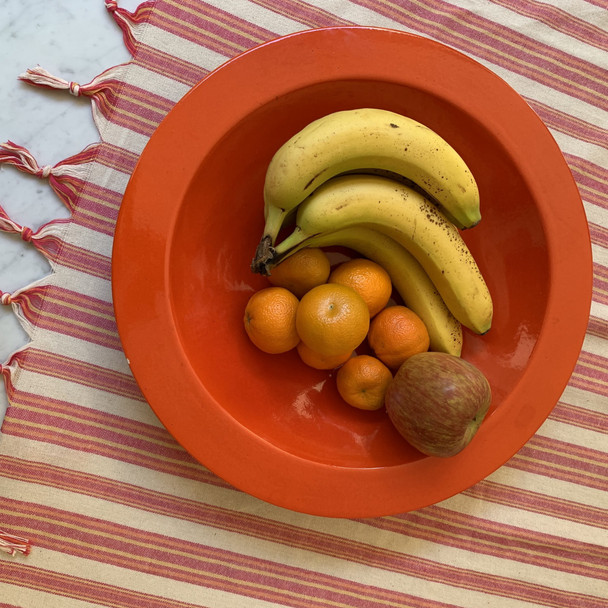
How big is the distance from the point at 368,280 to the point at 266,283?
0.21m

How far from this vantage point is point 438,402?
866mm

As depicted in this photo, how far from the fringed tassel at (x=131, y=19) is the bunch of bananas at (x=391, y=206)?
433mm

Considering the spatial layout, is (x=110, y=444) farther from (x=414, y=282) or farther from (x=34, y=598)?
(x=414, y=282)

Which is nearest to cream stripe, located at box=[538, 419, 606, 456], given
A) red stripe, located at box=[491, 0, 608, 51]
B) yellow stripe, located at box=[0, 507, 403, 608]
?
yellow stripe, located at box=[0, 507, 403, 608]

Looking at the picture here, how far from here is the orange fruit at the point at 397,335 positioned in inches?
37.2

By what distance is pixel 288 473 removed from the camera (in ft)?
3.08

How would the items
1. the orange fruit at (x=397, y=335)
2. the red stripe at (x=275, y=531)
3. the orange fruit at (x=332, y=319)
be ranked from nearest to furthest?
the orange fruit at (x=332, y=319) → the orange fruit at (x=397, y=335) → the red stripe at (x=275, y=531)

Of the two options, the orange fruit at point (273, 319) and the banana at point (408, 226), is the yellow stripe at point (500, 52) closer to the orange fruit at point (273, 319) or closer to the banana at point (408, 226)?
the banana at point (408, 226)

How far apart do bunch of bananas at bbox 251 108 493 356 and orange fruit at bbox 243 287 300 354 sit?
0.07 metres

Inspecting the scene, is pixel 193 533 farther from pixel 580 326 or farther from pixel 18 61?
pixel 18 61

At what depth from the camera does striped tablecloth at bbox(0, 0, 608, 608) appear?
3.39ft

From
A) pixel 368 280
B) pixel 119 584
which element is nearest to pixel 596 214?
pixel 368 280

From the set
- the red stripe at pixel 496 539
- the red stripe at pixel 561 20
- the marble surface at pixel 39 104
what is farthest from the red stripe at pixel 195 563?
the red stripe at pixel 561 20

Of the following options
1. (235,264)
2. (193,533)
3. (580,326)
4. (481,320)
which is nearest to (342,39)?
(235,264)
